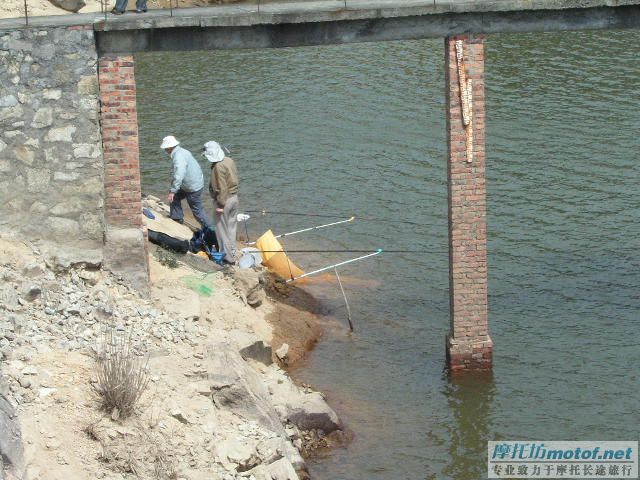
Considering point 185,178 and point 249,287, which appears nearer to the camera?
point 249,287

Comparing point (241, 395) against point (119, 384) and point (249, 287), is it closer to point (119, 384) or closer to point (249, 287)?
point (119, 384)

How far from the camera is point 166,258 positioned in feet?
48.2

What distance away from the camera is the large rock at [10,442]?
892 centimetres

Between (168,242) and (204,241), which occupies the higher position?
(168,242)

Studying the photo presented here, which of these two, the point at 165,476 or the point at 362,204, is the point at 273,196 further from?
the point at 165,476

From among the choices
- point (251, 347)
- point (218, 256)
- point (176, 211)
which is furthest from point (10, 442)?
point (176, 211)

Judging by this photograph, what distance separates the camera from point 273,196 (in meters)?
20.8

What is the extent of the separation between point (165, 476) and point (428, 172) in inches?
465

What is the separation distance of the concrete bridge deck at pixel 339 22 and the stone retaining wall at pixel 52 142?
0.85 ft

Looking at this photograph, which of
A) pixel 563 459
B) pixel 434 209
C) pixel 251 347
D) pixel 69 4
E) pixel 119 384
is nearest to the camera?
pixel 119 384

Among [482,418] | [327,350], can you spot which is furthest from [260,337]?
[482,418]

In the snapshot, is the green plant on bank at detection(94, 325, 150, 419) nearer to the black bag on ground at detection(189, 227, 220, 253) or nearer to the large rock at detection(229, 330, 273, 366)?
the large rock at detection(229, 330, 273, 366)

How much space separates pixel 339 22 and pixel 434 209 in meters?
6.92

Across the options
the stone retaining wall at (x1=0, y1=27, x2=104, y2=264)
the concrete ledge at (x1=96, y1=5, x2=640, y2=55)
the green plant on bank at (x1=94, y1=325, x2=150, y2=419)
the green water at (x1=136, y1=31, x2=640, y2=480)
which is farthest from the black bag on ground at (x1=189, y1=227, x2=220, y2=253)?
the green plant on bank at (x1=94, y1=325, x2=150, y2=419)
